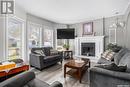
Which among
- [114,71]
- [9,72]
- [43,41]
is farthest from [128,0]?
[43,41]

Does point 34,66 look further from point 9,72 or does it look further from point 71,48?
point 71,48

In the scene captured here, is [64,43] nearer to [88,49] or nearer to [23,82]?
[88,49]

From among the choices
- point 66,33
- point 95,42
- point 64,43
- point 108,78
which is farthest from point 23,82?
point 64,43

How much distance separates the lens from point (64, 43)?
7.03 m

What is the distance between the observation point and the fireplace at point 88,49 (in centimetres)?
587

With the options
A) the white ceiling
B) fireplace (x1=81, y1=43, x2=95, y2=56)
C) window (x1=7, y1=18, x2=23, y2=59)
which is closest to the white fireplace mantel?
fireplace (x1=81, y1=43, x2=95, y2=56)

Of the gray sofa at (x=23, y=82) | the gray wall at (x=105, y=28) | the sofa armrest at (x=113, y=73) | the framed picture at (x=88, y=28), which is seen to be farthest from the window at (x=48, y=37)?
the sofa armrest at (x=113, y=73)

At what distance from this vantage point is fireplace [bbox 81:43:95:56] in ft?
19.2

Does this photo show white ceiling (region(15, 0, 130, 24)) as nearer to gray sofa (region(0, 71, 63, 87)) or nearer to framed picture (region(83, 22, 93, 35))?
framed picture (region(83, 22, 93, 35))

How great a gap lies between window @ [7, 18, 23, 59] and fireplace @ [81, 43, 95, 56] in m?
3.77

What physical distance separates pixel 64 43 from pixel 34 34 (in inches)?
98.1

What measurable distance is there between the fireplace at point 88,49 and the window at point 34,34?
2863 mm

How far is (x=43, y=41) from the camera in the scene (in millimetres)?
5887

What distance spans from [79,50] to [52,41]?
2.03 metres
